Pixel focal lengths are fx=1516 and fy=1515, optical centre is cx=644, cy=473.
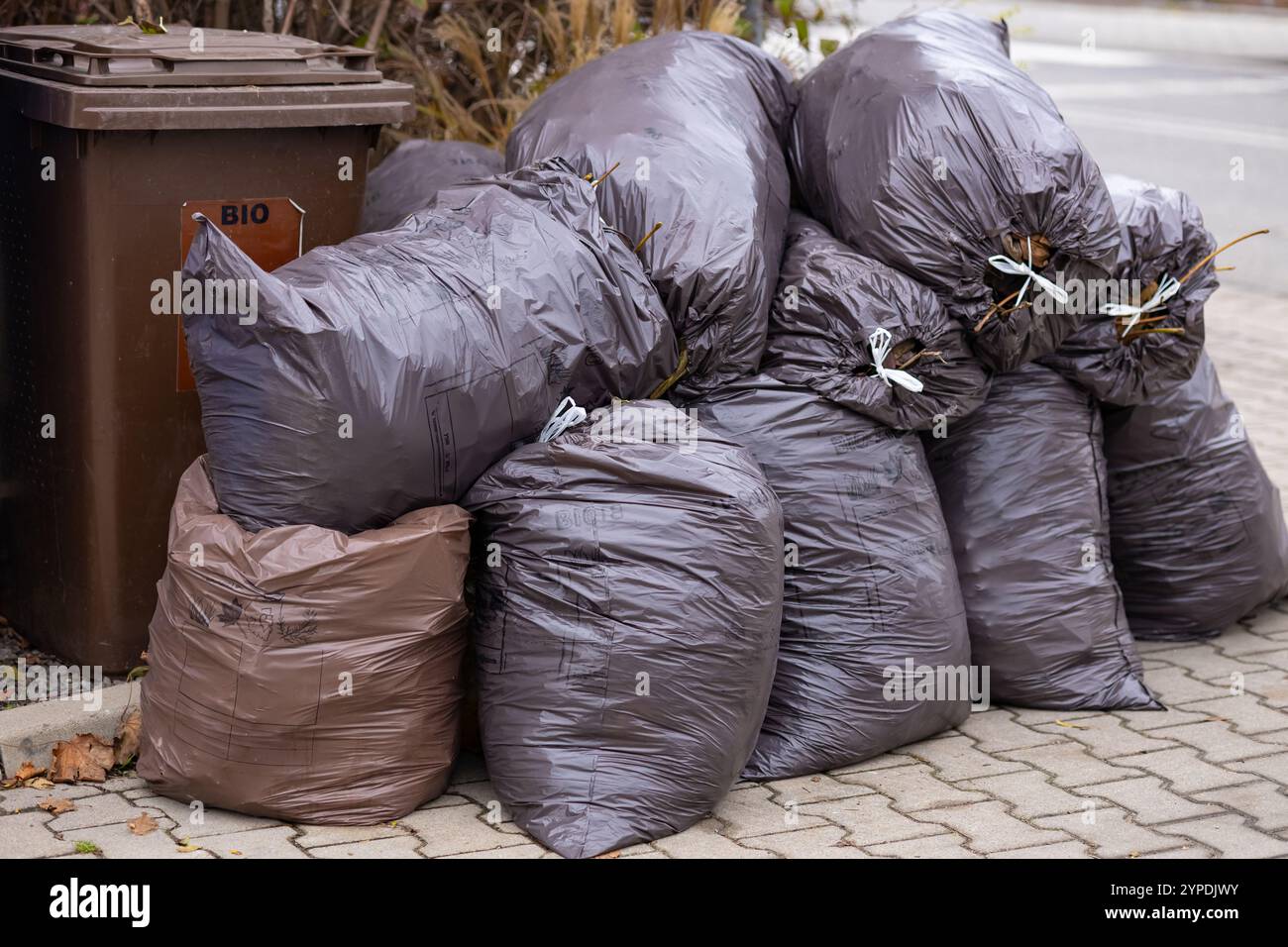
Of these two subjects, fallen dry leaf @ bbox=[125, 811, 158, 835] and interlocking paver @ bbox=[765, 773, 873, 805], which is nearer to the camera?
fallen dry leaf @ bbox=[125, 811, 158, 835]

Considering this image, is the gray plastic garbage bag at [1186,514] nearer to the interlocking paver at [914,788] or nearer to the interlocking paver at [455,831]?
the interlocking paver at [914,788]

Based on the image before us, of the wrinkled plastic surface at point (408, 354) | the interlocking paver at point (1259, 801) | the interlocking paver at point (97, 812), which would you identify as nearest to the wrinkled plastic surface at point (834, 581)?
the wrinkled plastic surface at point (408, 354)

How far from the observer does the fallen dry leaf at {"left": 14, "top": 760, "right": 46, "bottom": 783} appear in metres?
3.09

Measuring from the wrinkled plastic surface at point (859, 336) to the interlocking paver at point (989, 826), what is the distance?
84 cm

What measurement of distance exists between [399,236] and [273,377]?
1.60 ft

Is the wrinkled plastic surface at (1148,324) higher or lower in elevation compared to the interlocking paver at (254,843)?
higher

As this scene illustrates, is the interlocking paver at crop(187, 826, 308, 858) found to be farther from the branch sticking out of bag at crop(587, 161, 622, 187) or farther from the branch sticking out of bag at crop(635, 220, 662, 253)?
the branch sticking out of bag at crop(587, 161, 622, 187)

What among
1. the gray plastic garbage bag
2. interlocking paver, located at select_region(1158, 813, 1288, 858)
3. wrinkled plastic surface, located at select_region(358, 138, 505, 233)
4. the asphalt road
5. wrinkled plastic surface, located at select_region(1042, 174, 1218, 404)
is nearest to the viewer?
interlocking paver, located at select_region(1158, 813, 1288, 858)

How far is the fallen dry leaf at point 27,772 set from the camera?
3088 millimetres

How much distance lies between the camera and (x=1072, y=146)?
11.2 ft

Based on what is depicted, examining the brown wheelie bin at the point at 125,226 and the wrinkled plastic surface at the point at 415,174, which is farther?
the wrinkled plastic surface at the point at 415,174

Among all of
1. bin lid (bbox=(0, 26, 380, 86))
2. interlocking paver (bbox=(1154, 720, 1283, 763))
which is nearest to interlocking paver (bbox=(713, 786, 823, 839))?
interlocking paver (bbox=(1154, 720, 1283, 763))

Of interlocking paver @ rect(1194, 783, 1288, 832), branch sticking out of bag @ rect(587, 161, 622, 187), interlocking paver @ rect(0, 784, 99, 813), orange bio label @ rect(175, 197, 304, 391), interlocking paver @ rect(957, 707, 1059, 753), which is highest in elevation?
branch sticking out of bag @ rect(587, 161, 622, 187)

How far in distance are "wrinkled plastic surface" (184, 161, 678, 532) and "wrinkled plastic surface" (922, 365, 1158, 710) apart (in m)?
0.94
